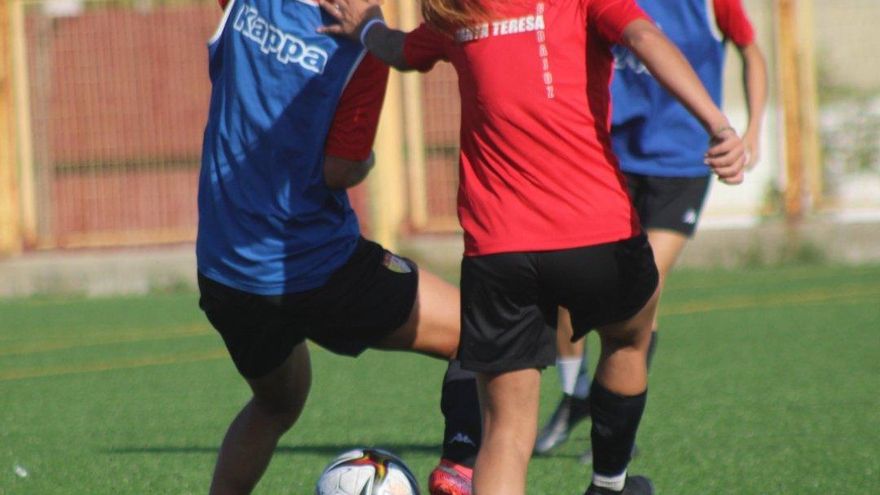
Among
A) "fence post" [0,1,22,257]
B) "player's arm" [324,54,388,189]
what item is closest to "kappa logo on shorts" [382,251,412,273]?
"player's arm" [324,54,388,189]

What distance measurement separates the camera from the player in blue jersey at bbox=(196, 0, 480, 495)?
430 cm

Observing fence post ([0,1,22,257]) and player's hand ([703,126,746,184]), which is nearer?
player's hand ([703,126,746,184])

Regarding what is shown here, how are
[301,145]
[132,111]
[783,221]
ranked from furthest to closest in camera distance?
[132,111] < [783,221] < [301,145]

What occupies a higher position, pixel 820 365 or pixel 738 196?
pixel 820 365

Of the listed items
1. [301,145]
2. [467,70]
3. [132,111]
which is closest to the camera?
[467,70]

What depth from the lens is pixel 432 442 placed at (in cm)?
628

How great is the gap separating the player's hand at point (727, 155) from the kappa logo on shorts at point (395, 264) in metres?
1.09

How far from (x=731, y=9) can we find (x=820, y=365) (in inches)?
100

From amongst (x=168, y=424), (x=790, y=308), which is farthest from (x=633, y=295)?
(x=790, y=308)

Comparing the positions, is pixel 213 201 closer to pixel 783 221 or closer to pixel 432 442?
pixel 432 442

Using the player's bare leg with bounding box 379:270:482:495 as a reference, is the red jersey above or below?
above

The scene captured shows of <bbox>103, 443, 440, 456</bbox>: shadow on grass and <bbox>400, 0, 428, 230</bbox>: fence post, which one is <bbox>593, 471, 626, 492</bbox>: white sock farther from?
<bbox>400, 0, 428, 230</bbox>: fence post

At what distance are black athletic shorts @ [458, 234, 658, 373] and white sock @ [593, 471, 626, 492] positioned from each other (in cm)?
60

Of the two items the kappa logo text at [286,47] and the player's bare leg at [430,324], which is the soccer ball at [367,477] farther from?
the kappa logo text at [286,47]
